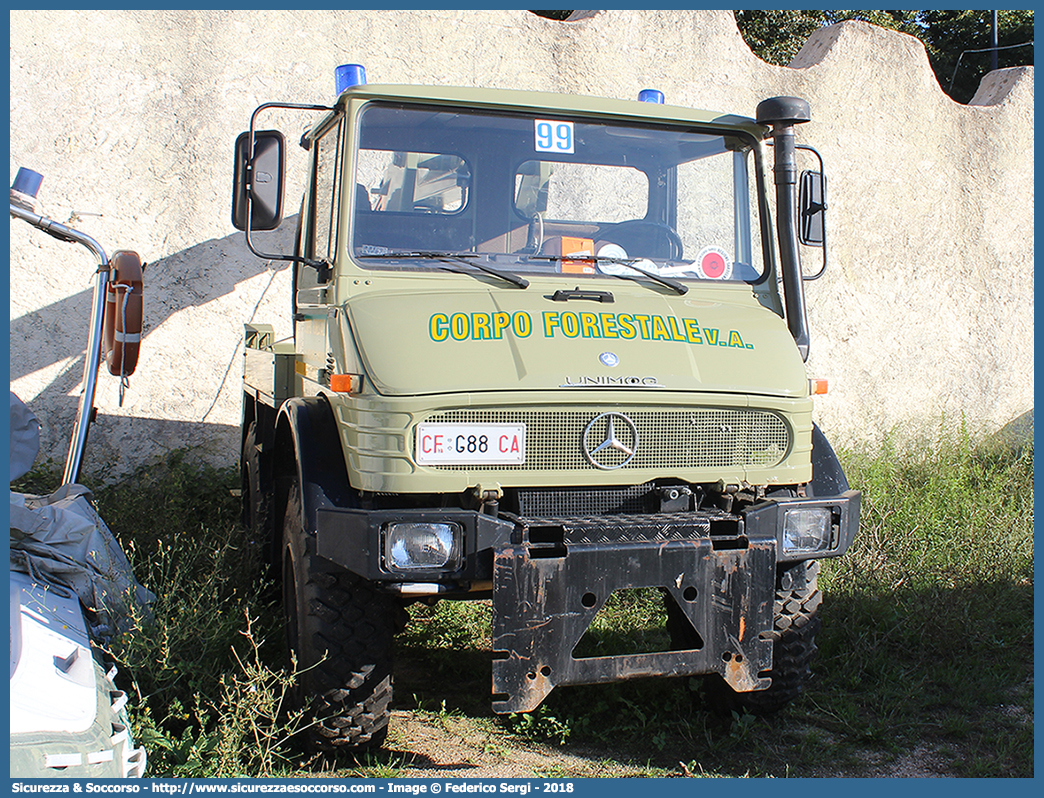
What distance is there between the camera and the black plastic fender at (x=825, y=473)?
3.37 m

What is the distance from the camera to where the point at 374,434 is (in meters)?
2.91

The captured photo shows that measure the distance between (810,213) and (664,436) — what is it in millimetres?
1401

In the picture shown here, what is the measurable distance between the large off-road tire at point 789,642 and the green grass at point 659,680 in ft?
0.29

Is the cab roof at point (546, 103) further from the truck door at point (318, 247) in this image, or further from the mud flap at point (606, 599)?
the mud flap at point (606, 599)

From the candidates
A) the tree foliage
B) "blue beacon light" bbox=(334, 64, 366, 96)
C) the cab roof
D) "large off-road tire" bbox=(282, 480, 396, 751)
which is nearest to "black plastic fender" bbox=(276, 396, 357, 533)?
"large off-road tire" bbox=(282, 480, 396, 751)

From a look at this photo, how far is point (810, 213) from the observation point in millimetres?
3822

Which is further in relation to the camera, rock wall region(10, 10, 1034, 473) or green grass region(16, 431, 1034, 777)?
rock wall region(10, 10, 1034, 473)

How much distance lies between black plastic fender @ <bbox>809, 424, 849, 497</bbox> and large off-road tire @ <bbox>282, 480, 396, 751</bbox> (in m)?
1.66

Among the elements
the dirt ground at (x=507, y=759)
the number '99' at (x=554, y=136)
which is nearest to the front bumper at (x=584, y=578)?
the dirt ground at (x=507, y=759)

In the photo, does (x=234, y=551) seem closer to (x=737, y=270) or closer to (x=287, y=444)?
(x=287, y=444)

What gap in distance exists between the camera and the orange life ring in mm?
4555

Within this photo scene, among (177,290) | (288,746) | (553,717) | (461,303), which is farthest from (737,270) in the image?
(177,290)

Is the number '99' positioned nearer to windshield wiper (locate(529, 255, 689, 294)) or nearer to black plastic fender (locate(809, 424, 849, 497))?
windshield wiper (locate(529, 255, 689, 294))

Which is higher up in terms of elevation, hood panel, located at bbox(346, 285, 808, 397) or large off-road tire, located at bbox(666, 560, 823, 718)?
hood panel, located at bbox(346, 285, 808, 397)
